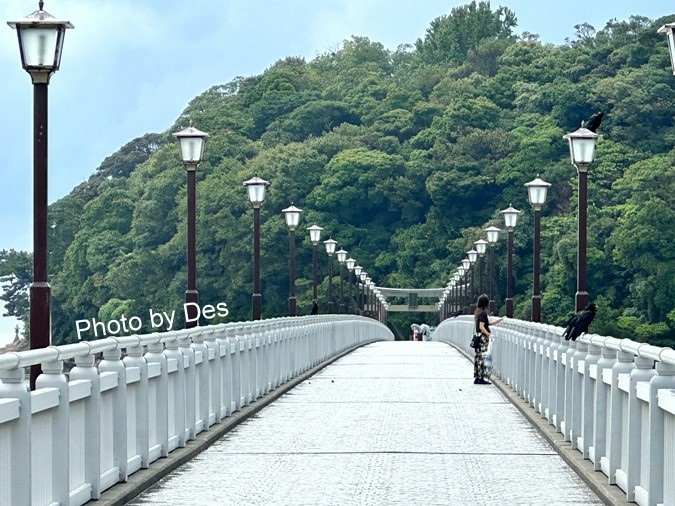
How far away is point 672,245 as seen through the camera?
3831 inches

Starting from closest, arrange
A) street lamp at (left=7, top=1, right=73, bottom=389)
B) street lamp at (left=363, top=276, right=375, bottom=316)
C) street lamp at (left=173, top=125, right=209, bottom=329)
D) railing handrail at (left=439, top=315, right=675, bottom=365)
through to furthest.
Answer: railing handrail at (left=439, top=315, right=675, bottom=365) → street lamp at (left=7, top=1, right=73, bottom=389) → street lamp at (left=173, top=125, right=209, bottom=329) → street lamp at (left=363, top=276, right=375, bottom=316)

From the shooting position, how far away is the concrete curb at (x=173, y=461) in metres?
12.2

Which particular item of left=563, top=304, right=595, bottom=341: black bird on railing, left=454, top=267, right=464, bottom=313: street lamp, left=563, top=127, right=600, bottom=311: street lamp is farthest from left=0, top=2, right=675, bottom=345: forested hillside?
left=563, top=304, right=595, bottom=341: black bird on railing

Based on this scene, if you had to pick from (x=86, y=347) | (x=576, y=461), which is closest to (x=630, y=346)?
(x=576, y=461)

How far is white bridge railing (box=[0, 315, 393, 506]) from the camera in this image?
949 centimetres

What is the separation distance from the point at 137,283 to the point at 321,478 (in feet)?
377

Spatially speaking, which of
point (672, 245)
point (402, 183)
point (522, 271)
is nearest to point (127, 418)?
point (672, 245)

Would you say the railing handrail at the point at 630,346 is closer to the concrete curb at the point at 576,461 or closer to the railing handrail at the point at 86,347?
the concrete curb at the point at 576,461

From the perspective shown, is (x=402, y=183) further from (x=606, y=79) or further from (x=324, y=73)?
(x=324, y=73)

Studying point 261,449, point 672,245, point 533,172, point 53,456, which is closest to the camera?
point 53,456

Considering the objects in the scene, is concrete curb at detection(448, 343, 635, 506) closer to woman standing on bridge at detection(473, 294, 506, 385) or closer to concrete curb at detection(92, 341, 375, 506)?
concrete curb at detection(92, 341, 375, 506)

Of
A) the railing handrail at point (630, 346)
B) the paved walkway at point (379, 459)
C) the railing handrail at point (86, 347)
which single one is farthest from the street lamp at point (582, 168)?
the railing handrail at point (86, 347)

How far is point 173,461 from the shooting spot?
47.6ft

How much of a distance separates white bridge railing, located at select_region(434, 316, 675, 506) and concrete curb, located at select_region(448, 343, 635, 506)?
0.25 feet
